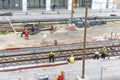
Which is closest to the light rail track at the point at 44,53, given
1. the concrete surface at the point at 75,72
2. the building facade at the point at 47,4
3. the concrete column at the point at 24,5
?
the concrete surface at the point at 75,72

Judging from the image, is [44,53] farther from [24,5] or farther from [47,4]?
[47,4]

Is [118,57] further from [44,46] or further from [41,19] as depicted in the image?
[41,19]

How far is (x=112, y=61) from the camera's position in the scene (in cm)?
3109

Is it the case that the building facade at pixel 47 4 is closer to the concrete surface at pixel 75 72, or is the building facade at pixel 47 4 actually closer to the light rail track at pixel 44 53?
the light rail track at pixel 44 53

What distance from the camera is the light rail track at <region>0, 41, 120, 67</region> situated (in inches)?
1193

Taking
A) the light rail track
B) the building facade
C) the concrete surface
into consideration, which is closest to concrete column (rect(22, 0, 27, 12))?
the building facade

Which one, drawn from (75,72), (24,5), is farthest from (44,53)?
(24,5)

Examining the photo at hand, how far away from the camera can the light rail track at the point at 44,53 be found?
3030 cm

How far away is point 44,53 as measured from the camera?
1271 inches

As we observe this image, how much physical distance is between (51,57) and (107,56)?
6.42 m

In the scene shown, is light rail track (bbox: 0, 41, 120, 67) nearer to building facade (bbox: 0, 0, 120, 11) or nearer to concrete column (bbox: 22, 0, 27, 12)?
concrete column (bbox: 22, 0, 27, 12)

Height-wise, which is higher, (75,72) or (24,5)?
(24,5)

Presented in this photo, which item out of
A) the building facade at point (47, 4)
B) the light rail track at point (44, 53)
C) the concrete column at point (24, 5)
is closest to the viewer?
the light rail track at point (44, 53)

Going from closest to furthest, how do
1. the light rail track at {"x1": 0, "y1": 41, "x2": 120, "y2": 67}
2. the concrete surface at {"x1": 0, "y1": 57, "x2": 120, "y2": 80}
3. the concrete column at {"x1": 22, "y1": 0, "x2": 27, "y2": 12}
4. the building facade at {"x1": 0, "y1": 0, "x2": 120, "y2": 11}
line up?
the concrete surface at {"x1": 0, "y1": 57, "x2": 120, "y2": 80} < the light rail track at {"x1": 0, "y1": 41, "x2": 120, "y2": 67} < the concrete column at {"x1": 22, "y1": 0, "x2": 27, "y2": 12} < the building facade at {"x1": 0, "y1": 0, "x2": 120, "y2": 11}
